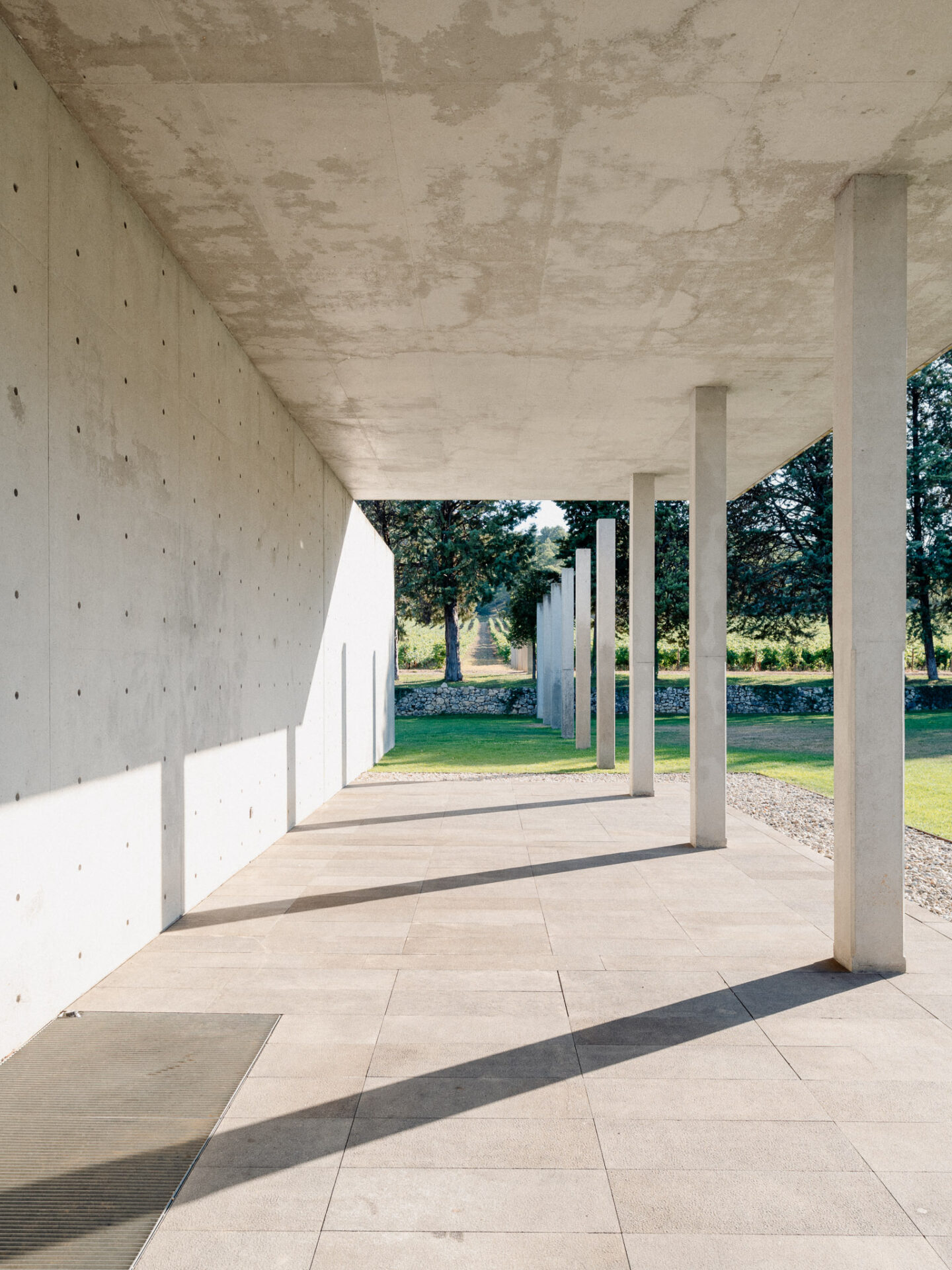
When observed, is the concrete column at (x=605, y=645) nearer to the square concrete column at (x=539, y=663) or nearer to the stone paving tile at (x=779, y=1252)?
the square concrete column at (x=539, y=663)

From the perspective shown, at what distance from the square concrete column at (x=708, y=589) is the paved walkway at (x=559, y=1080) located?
5.24 ft

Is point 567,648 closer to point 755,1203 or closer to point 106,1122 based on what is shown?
point 106,1122

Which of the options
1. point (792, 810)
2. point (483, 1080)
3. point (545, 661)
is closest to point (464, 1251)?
point (483, 1080)

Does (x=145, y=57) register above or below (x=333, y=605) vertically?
above

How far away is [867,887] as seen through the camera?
493cm

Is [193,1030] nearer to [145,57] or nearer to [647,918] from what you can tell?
[647,918]

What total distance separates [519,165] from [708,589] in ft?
15.9

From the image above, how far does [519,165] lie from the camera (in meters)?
4.77

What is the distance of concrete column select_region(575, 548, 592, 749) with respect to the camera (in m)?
18.3

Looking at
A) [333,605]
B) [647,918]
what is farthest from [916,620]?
[647,918]

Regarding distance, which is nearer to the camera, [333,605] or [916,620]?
[333,605]

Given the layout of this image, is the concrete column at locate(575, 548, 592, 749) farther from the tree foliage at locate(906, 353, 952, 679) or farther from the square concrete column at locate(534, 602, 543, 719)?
the tree foliage at locate(906, 353, 952, 679)

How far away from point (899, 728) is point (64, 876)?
4406 millimetres

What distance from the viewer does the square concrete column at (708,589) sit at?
27.7 feet
